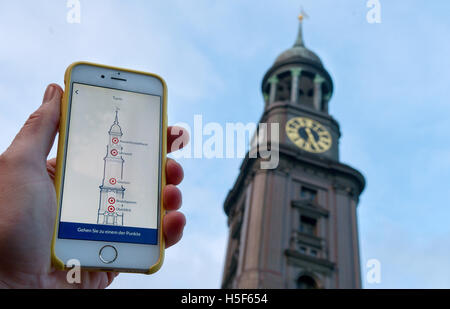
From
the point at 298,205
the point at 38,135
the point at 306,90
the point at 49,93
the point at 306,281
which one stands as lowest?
the point at 38,135

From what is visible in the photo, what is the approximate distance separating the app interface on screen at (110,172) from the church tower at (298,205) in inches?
1594

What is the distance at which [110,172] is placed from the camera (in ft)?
16.2

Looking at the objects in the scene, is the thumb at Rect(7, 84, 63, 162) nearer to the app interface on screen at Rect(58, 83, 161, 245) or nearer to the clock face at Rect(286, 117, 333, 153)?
the app interface on screen at Rect(58, 83, 161, 245)

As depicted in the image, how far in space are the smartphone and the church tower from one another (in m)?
40.4

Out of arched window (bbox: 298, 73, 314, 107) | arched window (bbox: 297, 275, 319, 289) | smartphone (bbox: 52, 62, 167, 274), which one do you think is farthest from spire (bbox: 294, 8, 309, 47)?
smartphone (bbox: 52, 62, 167, 274)

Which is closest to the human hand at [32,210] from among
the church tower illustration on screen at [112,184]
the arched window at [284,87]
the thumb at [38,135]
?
the thumb at [38,135]

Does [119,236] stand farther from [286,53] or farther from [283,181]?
[286,53]

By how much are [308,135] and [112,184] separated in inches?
2176

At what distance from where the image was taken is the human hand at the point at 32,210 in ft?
14.0

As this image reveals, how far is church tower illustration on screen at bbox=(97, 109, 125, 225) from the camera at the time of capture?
15.6ft

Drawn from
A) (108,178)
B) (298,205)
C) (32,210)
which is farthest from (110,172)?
(298,205)

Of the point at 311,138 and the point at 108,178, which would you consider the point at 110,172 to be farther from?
the point at 311,138
